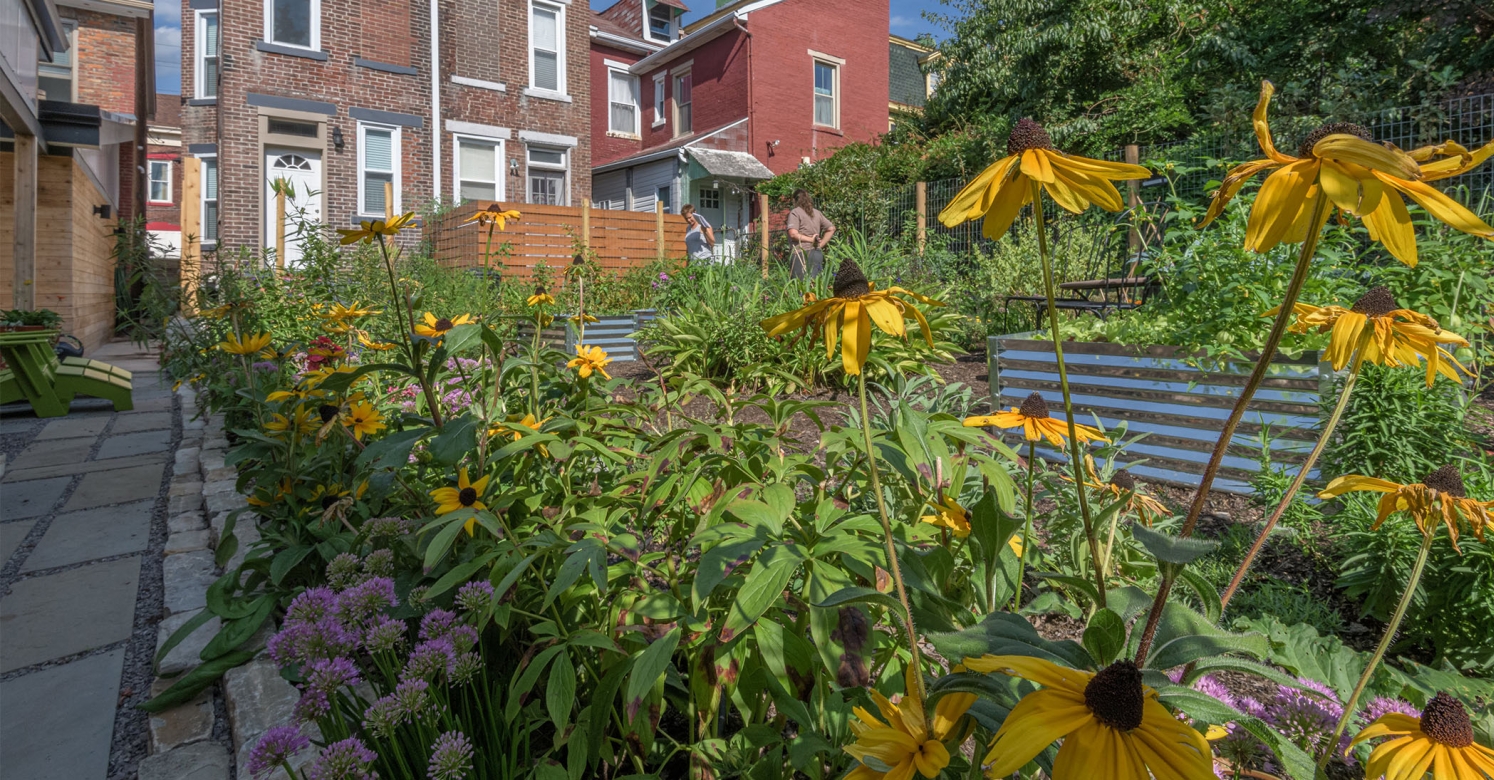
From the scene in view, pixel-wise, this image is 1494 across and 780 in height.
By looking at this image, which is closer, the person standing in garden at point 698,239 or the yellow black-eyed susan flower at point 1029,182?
the yellow black-eyed susan flower at point 1029,182

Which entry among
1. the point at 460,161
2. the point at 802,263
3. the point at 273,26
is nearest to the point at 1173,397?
the point at 802,263

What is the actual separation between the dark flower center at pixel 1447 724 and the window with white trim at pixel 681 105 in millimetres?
19410

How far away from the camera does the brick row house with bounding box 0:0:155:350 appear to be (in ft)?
20.9

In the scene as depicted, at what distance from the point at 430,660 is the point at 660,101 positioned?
2009cm

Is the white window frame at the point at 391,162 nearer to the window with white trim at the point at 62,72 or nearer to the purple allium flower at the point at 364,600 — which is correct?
the window with white trim at the point at 62,72

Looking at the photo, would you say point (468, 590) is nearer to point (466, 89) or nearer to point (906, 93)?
point (466, 89)

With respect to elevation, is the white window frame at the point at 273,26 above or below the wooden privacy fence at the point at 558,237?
above

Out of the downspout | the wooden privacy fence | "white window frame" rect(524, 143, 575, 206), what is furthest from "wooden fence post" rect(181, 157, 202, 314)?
"white window frame" rect(524, 143, 575, 206)

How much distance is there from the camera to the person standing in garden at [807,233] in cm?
679

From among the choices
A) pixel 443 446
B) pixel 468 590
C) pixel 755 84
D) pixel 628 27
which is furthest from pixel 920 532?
pixel 628 27

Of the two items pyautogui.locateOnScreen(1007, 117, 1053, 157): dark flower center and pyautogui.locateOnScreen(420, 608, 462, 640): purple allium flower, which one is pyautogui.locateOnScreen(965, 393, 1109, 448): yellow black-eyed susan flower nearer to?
pyautogui.locateOnScreen(1007, 117, 1053, 157): dark flower center

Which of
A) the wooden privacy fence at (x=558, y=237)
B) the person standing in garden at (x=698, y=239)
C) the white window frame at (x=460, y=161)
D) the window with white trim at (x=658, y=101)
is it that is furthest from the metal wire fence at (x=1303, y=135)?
the window with white trim at (x=658, y=101)

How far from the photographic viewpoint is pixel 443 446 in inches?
49.8

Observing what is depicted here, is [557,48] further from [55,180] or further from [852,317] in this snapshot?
[852,317]
